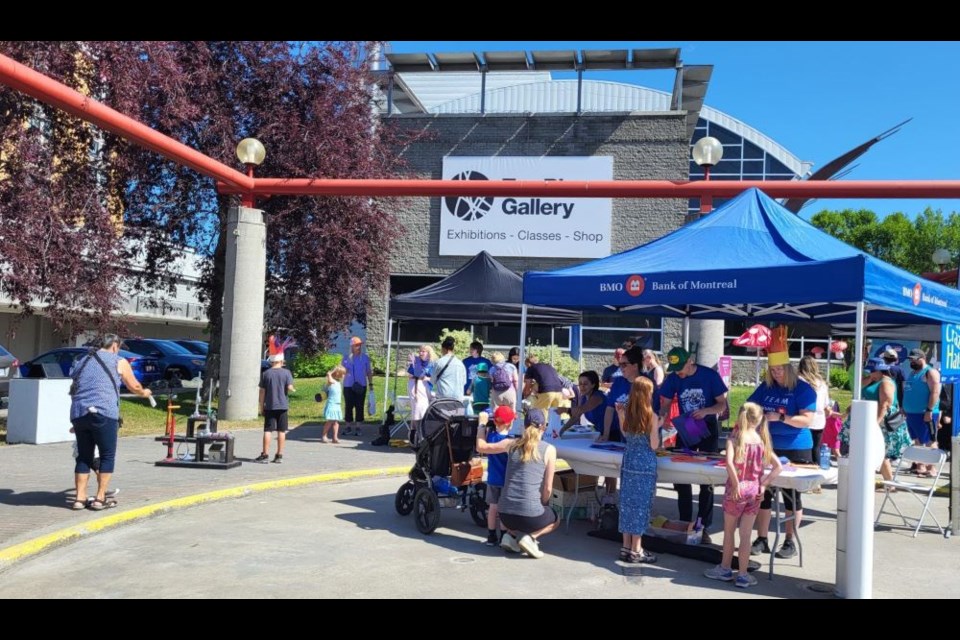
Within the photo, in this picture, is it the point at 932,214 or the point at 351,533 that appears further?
the point at 932,214

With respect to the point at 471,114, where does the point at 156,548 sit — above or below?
below

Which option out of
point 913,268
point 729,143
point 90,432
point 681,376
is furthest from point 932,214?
point 90,432

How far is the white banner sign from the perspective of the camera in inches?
1233

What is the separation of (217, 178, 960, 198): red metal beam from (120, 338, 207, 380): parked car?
534 inches

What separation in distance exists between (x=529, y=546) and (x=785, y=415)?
256cm

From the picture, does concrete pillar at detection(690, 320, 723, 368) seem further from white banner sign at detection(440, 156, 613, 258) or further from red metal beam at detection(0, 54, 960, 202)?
white banner sign at detection(440, 156, 613, 258)

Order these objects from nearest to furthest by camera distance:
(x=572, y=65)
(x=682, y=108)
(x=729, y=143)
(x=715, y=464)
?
(x=715, y=464) < (x=572, y=65) < (x=682, y=108) < (x=729, y=143)

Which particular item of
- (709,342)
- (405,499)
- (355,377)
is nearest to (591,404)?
(405,499)

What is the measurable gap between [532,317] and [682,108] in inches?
755

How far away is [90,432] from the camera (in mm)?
8523

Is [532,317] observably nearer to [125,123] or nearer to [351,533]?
[125,123]

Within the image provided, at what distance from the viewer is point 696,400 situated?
822 centimetres

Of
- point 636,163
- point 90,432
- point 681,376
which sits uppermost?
point 636,163

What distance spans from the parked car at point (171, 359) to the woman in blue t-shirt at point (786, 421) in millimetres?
23044
